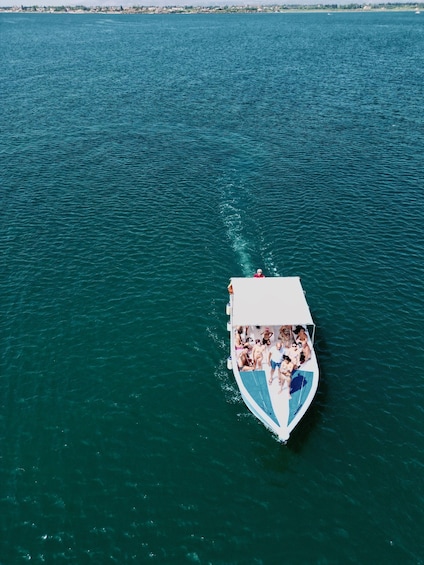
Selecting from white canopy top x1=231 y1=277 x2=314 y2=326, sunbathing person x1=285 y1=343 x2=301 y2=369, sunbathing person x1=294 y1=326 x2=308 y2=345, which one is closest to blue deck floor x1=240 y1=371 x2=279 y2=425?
sunbathing person x1=285 y1=343 x2=301 y2=369

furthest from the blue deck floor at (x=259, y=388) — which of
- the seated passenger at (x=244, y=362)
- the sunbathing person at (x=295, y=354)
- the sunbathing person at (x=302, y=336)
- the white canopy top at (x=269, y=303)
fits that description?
the sunbathing person at (x=302, y=336)

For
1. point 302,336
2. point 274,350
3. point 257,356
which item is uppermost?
point 257,356

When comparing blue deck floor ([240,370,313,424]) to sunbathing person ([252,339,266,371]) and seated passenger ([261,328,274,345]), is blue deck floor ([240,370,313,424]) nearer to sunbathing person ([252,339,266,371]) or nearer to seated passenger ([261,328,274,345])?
sunbathing person ([252,339,266,371])

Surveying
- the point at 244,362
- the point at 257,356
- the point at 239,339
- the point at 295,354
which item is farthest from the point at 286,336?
the point at 244,362

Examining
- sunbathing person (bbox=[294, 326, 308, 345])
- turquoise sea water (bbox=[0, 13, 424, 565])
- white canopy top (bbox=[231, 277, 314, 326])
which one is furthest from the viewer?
sunbathing person (bbox=[294, 326, 308, 345])

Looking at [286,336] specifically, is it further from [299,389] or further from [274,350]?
[299,389]

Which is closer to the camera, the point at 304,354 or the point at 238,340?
the point at 304,354

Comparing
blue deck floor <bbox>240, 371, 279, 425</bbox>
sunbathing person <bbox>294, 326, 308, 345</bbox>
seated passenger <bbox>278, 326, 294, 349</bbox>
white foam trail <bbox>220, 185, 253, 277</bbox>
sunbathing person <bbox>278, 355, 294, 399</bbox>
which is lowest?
white foam trail <bbox>220, 185, 253, 277</bbox>

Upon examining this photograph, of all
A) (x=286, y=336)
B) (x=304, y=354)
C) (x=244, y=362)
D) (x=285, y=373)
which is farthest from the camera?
(x=286, y=336)
